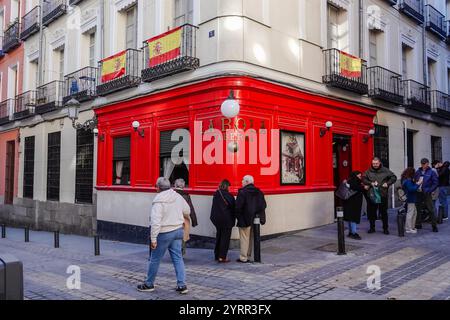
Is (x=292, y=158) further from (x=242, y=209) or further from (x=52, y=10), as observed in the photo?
(x=52, y=10)

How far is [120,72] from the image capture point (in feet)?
41.3

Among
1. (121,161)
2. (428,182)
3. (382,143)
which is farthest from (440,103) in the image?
(121,161)

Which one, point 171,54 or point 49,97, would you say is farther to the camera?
point 49,97

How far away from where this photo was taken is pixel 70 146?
607 inches

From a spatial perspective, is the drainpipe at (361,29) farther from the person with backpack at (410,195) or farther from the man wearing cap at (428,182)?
the person with backpack at (410,195)

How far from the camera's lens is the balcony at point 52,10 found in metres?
15.9

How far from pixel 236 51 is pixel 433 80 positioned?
40.6ft

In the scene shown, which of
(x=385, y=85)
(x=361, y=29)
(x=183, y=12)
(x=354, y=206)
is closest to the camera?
(x=354, y=206)

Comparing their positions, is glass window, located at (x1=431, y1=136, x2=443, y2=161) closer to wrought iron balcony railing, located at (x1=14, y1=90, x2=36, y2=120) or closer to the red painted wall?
the red painted wall

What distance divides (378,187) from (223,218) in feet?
→ 13.9

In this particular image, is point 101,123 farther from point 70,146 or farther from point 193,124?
point 193,124

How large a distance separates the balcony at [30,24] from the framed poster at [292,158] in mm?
12969

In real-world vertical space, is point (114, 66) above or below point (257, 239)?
above
